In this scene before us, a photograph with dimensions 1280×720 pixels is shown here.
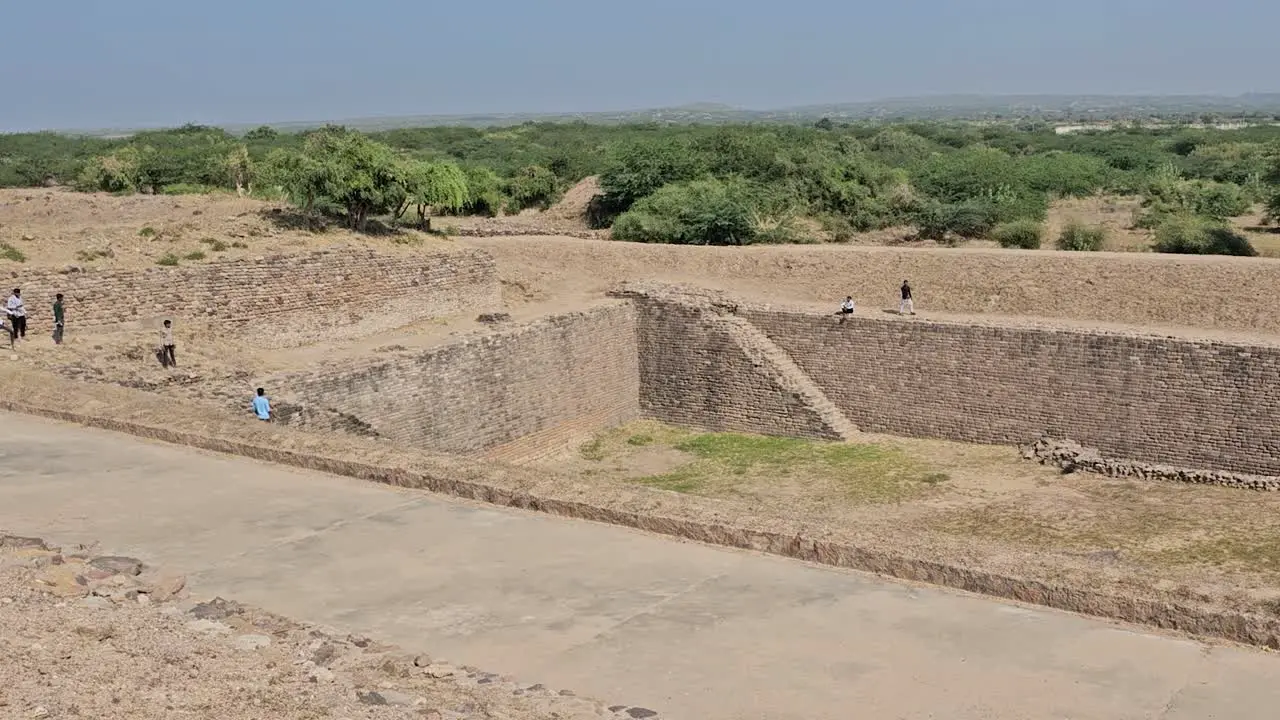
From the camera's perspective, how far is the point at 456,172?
24406 millimetres

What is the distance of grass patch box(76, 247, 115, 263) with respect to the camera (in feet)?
54.7

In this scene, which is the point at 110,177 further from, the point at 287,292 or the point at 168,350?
the point at 168,350

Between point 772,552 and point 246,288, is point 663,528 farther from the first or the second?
point 246,288

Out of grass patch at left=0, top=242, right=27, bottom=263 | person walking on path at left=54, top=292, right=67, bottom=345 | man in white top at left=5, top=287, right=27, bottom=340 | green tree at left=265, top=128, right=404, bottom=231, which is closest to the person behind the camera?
man in white top at left=5, top=287, right=27, bottom=340

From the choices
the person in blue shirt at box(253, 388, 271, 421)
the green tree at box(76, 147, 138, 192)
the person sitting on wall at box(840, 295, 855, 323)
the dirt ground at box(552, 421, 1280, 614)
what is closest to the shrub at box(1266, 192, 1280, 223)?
the person sitting on wall at box(840, 295, 855, 323)

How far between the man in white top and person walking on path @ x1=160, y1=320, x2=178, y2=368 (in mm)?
1546

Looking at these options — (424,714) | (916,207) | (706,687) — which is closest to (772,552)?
(706,687)

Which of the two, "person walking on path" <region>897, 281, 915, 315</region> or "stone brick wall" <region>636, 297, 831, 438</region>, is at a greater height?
"person walking on path" <region>897, 281, 915, 315</region>

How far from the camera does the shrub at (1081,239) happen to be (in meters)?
24.6

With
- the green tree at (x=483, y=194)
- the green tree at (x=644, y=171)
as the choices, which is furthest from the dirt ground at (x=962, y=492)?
the green tree at (x=483, y=194)

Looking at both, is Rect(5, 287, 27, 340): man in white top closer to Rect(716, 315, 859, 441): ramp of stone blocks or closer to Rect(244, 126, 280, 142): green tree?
Rect(716, 315, 859, 441): ramp of stone blocks

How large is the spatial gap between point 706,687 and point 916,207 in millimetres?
24757

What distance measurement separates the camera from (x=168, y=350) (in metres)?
14.8

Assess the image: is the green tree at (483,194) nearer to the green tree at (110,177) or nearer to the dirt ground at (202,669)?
the green tree at (110,177)
